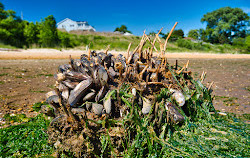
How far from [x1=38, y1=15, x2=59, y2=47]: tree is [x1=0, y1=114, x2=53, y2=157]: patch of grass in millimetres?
25448

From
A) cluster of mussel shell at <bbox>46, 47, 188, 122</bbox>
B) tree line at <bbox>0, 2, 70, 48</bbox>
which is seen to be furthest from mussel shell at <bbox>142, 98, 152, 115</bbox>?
tree line at <bbox>0, 2, 70, 48</bbox>

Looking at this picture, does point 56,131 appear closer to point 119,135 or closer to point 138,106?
point 119,135

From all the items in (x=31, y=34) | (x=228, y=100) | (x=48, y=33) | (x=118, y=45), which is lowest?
(x=228, y=100)

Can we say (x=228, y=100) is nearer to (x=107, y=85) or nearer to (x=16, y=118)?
(x=107, y=85)


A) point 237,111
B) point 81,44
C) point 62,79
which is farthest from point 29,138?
point 81,44

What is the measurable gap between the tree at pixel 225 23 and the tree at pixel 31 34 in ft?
141

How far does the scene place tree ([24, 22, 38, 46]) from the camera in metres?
24.5

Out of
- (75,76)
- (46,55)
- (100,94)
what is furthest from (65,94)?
(46,55)

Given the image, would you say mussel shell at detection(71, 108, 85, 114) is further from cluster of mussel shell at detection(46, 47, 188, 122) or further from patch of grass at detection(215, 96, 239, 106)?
patch of grass at detection(215, 96, 239, 106)

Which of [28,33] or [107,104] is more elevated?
[28,33]

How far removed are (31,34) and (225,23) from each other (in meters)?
49.1

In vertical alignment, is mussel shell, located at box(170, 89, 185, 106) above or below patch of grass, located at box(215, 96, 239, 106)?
above

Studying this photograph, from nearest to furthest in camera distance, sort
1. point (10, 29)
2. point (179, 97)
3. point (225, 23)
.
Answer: point (179, 97)
point (10, 29)
point (225, 23)

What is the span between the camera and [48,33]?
2492cm
